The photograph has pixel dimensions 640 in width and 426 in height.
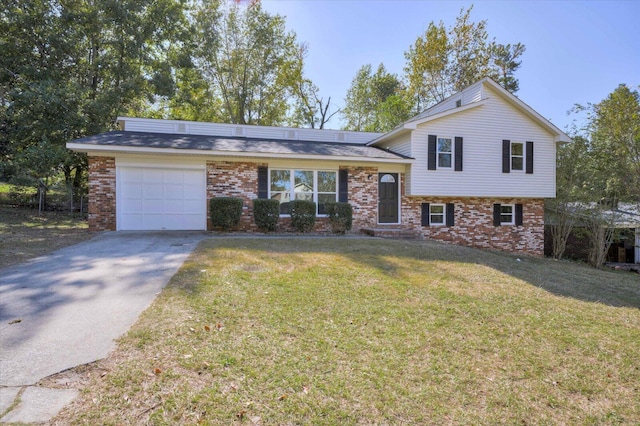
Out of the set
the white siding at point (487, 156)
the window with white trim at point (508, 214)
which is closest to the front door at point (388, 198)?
the white siding at point (487, 156)

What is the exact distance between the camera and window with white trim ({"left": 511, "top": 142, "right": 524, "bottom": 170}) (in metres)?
13.8

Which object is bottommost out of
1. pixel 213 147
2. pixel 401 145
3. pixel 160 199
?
pixel 160 199

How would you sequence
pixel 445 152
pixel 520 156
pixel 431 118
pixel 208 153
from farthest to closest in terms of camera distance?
1. pixel 520 156
2. pixel 445 152
3. pixel 431 118
4. pixel 208 153

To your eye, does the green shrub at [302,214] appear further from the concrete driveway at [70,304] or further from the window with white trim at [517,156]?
the window with white trim at [517,156]

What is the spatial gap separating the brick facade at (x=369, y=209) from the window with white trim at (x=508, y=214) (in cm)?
20

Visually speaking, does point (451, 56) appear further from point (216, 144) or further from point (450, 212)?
point (216, 144)

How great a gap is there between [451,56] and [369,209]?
15985mm

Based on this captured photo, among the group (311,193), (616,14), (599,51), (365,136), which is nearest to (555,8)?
(616,14)

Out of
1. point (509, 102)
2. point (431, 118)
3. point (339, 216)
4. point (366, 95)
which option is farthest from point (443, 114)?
point (366, 95)

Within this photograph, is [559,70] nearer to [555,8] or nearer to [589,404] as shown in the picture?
[555,8]

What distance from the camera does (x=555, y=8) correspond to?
1155 centimetres

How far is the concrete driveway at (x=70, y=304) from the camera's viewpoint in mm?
2787

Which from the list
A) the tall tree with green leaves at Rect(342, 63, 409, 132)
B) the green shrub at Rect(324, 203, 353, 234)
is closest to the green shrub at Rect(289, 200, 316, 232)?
the green shrub at Rect(324, 203, 353, 234)

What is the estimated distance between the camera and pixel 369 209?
12.8 meters
